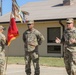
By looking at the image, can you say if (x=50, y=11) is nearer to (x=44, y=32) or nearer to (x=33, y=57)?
(x=44, y=32)

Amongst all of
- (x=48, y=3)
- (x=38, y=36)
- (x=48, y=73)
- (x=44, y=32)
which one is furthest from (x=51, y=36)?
(x=38, y=36)

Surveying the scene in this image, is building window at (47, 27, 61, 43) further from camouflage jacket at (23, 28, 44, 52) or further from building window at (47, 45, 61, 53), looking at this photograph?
camouflage jacket at (23, 28, 44, 52)

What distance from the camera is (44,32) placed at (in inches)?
917

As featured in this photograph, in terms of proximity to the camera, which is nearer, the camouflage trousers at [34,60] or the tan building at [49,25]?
the camouflage trousers at [34,60]

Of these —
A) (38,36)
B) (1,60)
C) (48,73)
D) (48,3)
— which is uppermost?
(48,3)

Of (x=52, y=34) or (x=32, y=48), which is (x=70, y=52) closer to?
(x=32, y=48)

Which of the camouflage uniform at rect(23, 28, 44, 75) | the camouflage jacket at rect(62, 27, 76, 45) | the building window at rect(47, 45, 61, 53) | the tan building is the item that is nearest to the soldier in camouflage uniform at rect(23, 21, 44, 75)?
the camouflage uniform at rect(23, 28, 44, 75)

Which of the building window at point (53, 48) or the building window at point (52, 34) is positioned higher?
the building window at point (52, 34)

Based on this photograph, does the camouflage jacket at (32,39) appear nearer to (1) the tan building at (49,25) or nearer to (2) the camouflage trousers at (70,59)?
(2) the camouflage trousers at (70,59)

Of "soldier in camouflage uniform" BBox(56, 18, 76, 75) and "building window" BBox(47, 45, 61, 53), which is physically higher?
"soldier in camouflage uniform" BBox(56, 18, 76, 75)

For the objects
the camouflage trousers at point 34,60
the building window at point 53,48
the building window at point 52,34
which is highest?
the building window at point 52,34

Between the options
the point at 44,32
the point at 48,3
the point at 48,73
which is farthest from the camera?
the point at 48,3

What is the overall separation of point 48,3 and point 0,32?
18336 millimetres

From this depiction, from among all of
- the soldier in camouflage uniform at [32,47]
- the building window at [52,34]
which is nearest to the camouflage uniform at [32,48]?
the soldier in camouflage uniform at [32,47]
